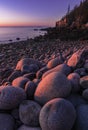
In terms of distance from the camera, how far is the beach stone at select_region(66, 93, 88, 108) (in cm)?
324

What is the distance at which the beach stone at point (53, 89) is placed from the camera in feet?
10.3

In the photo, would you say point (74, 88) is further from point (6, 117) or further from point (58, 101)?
point (6, 117)

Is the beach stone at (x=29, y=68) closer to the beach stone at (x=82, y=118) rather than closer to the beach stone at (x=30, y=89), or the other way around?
the beach stone at (x=30, y=89)

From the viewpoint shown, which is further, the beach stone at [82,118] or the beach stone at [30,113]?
the beach stone at [30,113]

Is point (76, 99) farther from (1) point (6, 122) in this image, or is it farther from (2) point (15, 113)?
(1) point (6, 122)

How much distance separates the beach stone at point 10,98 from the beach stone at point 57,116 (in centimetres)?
46

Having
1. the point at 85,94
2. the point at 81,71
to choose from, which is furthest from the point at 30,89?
the point at 81,71

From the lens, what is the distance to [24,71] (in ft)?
16.1

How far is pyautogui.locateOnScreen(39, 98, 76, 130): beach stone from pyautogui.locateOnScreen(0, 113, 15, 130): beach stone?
0.46m

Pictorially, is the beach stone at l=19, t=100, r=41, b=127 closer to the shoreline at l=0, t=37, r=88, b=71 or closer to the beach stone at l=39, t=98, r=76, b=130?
the beach stone at l=39, t=98, r=76, b=130

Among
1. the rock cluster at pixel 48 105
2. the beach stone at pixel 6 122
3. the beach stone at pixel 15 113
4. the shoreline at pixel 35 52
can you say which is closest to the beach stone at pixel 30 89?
the rock cluster at pixel 48 105

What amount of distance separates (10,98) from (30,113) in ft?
1.08

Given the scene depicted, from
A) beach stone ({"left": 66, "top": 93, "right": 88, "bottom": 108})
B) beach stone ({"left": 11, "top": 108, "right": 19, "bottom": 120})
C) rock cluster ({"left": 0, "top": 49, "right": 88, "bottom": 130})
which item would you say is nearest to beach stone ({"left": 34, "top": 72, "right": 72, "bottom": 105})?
rock cluster ({"left": 0, "top": 49, "right": 88, "bottom": 130})

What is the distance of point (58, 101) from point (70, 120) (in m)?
0.25
